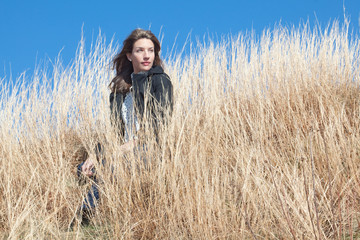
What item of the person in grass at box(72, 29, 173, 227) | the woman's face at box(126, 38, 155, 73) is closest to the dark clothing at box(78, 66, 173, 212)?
the person in grass at box(72, 29, 173, 227)

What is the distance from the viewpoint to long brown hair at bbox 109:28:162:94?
2.86 m

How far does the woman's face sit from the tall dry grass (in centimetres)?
36

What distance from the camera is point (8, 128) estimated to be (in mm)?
3559

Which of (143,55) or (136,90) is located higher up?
(143,55)

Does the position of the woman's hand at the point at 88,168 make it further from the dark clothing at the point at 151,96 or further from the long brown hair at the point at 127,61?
the long brown hair at the point at 127,61

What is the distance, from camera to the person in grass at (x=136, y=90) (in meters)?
2.39

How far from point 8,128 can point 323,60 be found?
3.49 metres

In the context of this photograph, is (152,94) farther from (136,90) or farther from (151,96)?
(136,90)

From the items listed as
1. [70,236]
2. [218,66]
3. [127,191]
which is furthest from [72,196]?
[218,66]

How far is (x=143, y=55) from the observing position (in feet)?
9.09

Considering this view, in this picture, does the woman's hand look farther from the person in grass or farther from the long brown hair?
the long brown hair

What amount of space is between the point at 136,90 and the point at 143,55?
11.5 inches

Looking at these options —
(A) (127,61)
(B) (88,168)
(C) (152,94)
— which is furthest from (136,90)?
(B) (88,168)

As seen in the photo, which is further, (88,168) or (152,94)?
(152,94)
